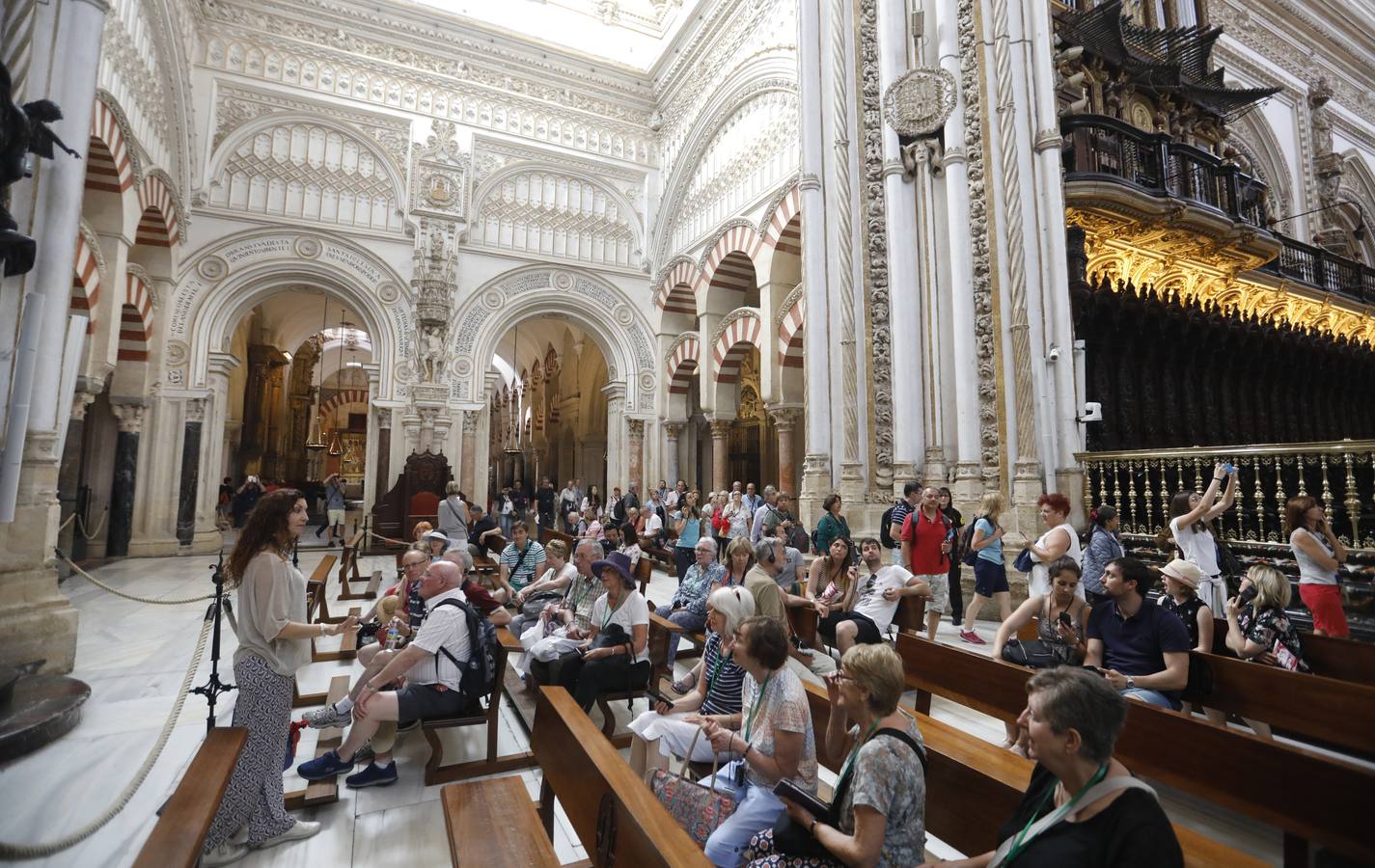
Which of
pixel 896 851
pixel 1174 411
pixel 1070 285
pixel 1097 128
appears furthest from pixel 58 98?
pixel 1174 411

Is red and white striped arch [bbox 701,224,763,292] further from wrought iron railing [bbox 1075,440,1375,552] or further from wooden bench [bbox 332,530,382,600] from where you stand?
wooden bench [bbox 332,530,382,600]

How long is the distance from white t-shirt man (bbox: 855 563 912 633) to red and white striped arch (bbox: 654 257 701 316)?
9.51 metres

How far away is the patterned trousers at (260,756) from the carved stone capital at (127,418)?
9.73 metres

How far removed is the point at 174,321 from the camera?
33.9ft

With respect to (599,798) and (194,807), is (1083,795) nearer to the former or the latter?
(599,798)

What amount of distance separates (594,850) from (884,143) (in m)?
8.06

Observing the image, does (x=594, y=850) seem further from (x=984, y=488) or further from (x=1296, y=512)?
(x=984, y=488)

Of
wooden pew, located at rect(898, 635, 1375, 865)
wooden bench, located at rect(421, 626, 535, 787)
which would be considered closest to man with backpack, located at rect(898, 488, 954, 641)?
wooden pew, located at rect(898, 635, 1375, 865)

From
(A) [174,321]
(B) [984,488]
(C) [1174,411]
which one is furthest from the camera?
(A) [174,321]

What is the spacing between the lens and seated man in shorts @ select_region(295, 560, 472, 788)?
2.82 meters

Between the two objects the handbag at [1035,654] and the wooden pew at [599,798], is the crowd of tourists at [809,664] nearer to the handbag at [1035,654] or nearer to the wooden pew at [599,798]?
the handbag at [1035,654]

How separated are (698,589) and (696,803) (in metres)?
2.52

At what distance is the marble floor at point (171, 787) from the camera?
237 centimetres

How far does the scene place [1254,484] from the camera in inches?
212
